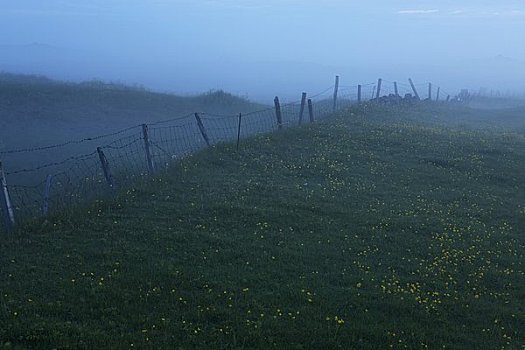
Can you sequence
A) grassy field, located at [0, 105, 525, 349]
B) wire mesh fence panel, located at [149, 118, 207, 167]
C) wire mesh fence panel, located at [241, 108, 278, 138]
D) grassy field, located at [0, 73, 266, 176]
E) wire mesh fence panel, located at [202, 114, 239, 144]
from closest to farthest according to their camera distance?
1. grassy field, located at [0, 105, 525, 349]
2. grassy field, located at [0, 73, 266, 176]
3. wire mesh fence panel, located at [149, 118, 207, 167]
4. wire mesh fence panel, located at [202, 114, 239, 144]
5. wire mesh fence panel, located at [241, 108, 278, 138]

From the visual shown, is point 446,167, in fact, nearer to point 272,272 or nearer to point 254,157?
point 254,157

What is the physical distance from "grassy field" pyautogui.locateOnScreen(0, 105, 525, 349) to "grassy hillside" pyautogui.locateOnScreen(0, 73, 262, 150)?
12.9m

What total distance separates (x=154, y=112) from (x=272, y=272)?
2616cm

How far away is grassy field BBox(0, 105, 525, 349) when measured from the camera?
782 cm

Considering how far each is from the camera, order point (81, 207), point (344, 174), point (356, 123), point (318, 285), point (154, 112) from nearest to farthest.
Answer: point (318, 285)
point (81, 207)
point (344, 174)
point (356, 123)
point (154, 112)

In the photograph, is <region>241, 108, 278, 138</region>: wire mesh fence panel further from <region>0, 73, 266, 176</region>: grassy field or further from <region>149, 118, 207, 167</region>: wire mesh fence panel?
<region>149, 118, 207, 167</region>: wire mesh fence panel

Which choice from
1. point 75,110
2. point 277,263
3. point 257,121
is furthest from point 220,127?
point 277,263

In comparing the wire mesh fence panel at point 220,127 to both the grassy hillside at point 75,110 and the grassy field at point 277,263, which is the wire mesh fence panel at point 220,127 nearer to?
the grassy hillside at point 75,110

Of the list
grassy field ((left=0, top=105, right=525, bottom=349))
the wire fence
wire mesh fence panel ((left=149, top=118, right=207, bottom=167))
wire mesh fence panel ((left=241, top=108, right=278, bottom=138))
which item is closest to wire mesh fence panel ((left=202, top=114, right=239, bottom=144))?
the wire fence

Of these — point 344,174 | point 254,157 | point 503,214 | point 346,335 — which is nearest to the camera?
point 346,335

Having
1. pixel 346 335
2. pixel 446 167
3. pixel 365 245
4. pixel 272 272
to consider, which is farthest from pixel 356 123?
pixel 346 335

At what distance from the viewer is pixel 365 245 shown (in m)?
11.7

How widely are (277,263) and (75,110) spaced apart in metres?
24.9

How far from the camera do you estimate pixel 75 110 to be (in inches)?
1259
